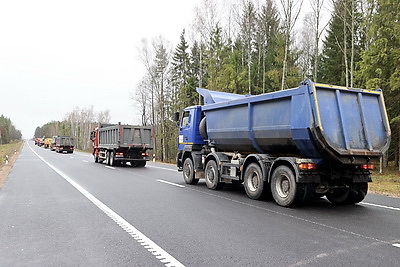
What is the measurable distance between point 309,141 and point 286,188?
4.77ft

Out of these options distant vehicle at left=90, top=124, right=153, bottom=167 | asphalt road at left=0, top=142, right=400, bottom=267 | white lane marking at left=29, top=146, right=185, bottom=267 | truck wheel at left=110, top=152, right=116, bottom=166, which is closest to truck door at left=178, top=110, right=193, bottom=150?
asphalt road at left=0, top=142, right=400, bottom=267

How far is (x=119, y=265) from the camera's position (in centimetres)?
409

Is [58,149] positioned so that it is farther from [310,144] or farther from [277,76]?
[310,144]

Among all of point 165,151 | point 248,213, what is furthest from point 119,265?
point 165,151

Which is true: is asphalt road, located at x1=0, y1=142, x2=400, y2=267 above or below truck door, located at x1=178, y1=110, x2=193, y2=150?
below

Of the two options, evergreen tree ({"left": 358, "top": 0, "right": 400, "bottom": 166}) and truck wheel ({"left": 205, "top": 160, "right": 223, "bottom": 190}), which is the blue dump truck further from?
evergreen tree ({"left": 358, "top": 0, "right": 400, "bottom": 166})

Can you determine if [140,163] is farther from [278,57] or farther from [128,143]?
[278,57]

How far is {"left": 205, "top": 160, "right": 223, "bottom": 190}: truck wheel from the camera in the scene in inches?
422

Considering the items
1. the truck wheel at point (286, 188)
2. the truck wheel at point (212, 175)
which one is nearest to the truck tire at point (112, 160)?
the truck wheel at point (212, 175)

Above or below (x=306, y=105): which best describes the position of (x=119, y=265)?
below

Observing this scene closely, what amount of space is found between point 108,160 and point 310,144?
18302mm

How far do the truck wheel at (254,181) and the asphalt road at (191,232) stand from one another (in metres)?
0.26

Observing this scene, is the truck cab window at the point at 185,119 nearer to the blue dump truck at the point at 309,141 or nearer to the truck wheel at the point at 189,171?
the truck wheel at the point at 189,171

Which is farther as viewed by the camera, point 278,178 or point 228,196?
point 228,196
